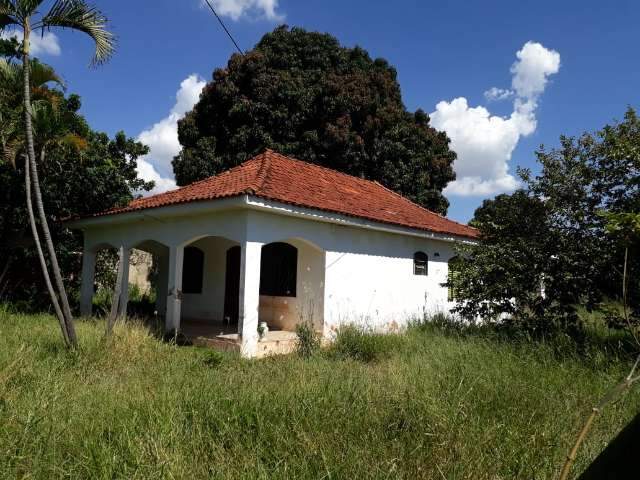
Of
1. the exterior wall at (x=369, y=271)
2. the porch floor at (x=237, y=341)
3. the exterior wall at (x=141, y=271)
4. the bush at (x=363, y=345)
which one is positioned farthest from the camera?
the exterior wall at (x=141, y=271)

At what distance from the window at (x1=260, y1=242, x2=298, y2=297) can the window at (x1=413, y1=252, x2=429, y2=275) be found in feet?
11.1

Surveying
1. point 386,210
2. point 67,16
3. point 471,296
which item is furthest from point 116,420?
point 386,210

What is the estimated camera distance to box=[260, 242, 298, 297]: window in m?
11.3

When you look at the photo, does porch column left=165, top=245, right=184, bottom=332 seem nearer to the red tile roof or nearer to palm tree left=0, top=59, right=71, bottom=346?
the red tile roof

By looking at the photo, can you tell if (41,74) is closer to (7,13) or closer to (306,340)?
A: (7,13)

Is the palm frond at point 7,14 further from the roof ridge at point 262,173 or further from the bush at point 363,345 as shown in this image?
the bush at point 363,345

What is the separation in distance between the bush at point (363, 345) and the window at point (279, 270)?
9.51 ft

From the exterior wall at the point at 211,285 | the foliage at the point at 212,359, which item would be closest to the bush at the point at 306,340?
the foliage at the point at 212,359

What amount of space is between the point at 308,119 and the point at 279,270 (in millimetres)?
9721

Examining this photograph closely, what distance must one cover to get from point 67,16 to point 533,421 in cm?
799

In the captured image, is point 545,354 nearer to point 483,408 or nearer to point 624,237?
point 624,237

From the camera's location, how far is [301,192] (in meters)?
10.5

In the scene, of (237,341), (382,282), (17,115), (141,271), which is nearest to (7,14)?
(17,115)

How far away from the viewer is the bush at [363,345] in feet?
25.5
